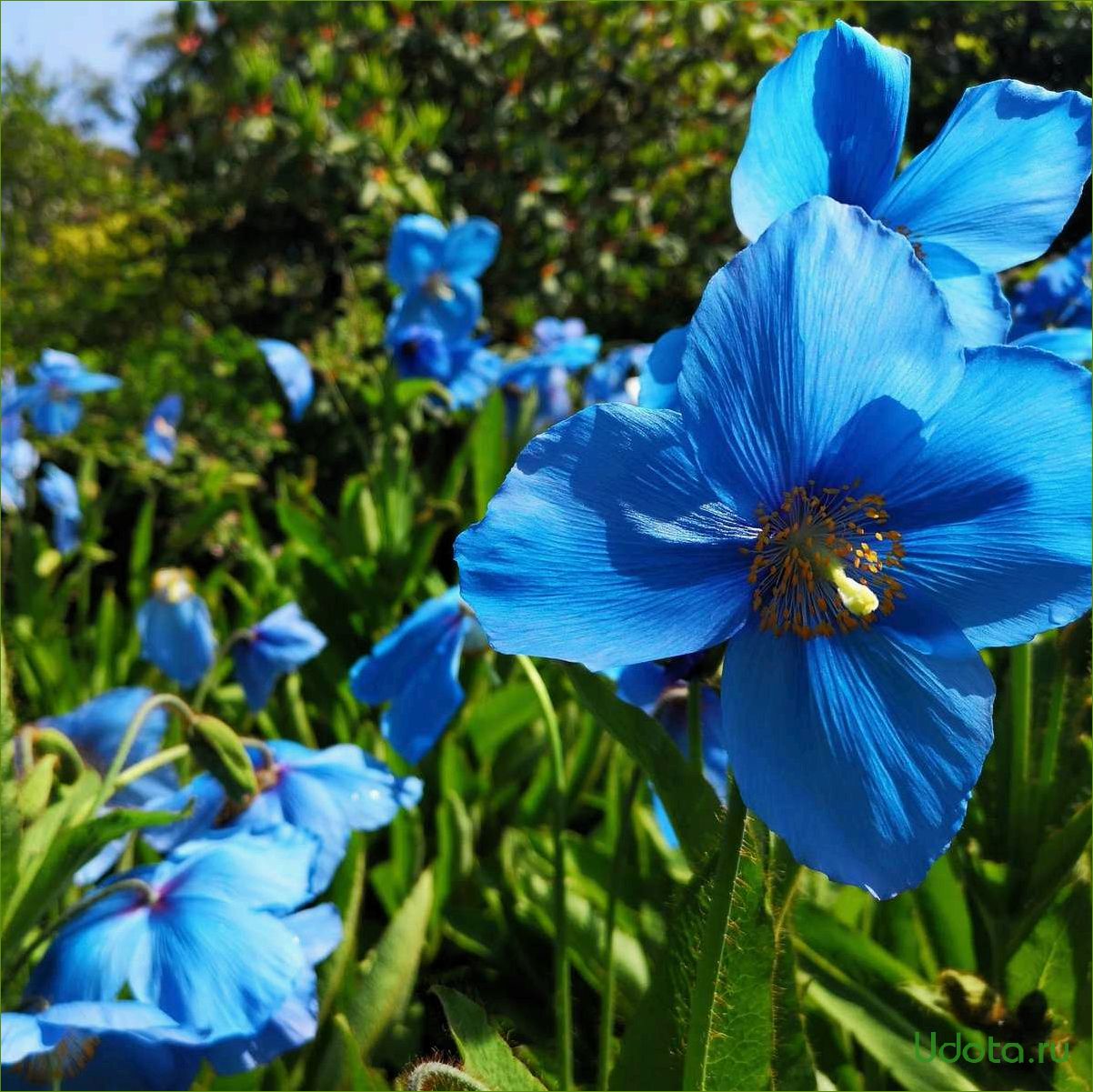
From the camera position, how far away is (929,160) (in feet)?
1.87

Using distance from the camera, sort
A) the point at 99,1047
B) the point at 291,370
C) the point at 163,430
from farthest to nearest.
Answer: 1. the point at 163,430
2. the point at 291,370
3. the point at 99,1047

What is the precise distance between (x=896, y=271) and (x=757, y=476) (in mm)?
103

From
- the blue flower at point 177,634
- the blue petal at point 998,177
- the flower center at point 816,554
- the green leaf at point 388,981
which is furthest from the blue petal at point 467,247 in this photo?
the flower center at point 816,554

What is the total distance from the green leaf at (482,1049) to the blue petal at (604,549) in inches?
11.0

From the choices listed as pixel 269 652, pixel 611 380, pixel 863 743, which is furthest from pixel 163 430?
pixel 863 743

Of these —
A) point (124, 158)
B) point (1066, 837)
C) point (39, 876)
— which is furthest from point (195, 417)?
point (124, 158)

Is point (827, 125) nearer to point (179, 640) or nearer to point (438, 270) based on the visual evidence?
point (179, 640)

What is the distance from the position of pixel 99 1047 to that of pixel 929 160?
2.42ft

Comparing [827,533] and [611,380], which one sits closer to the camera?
[827,533]

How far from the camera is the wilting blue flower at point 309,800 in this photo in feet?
3.13

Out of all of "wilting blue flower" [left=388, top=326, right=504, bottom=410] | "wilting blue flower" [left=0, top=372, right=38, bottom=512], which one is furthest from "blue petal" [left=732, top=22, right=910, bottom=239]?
"wilting blue flower" [left=388, top=326, right=504, bottom=410]

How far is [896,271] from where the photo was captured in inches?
16.6

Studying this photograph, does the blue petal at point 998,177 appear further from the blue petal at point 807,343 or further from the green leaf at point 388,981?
the green leaf at point 388,981

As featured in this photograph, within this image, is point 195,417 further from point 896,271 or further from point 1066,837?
point 896,271
